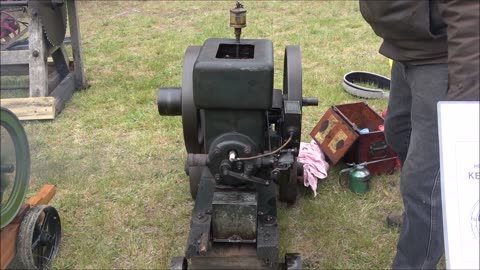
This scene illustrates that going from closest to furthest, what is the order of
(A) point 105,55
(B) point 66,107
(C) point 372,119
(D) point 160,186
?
(D) point 160,186, (C) point 372,119, (B) point 66,107, (A) point 105,55

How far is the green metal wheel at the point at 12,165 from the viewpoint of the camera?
6.77 feet

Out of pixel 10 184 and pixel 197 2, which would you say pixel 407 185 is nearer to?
pixel 10 184

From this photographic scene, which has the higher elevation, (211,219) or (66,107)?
(211,219)

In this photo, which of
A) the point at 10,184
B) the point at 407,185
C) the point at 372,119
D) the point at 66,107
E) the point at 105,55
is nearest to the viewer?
the point at 407,185

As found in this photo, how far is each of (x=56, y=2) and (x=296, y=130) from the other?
2671mm

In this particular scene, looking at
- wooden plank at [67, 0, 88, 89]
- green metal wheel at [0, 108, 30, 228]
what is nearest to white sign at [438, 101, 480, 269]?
green metal wheel at [0, 108, 30, 228]

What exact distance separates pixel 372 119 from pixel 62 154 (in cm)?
216

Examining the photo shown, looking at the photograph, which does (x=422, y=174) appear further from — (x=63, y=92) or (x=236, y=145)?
(x=63, y=92)

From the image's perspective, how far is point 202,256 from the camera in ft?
7.25

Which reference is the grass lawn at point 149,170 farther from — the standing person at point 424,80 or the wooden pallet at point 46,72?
the standing person at point 424,80

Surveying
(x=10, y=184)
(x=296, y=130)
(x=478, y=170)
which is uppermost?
(x=478, y=170)

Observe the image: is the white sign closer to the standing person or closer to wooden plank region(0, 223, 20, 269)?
the standing person

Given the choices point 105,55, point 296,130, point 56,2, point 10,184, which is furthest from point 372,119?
point 105,55

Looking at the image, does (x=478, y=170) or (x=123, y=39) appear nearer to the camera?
(x=478, y=170)
